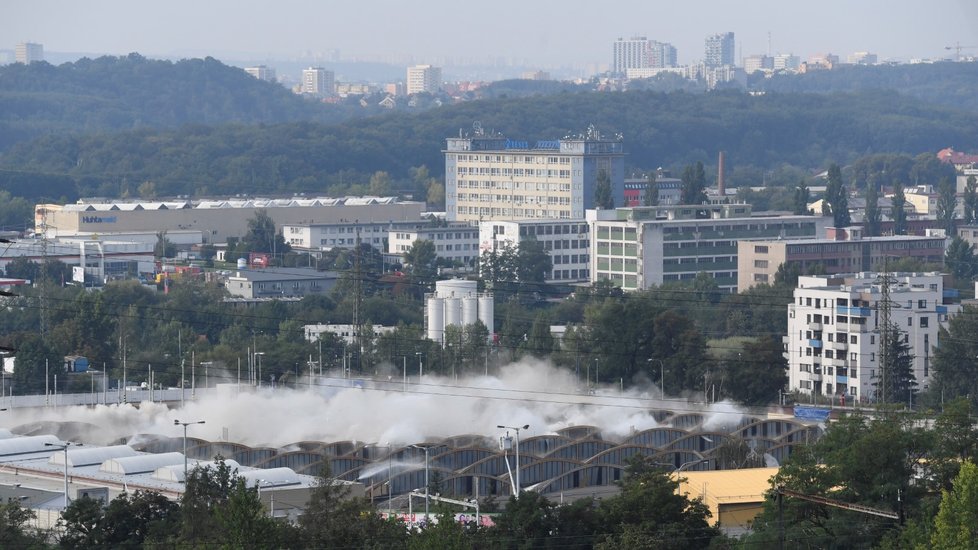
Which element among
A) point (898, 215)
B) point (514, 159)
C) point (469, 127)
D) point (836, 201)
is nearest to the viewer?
point (836, 201)

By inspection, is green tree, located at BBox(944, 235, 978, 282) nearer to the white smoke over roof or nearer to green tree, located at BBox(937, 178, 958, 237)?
green tree, located at BBox(937, 178, 958, 237)

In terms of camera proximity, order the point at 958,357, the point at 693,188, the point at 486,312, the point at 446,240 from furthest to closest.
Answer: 1. the point at 446,240
2. the point at 693,188
3. the point at 486,312
4. the point at 958,357

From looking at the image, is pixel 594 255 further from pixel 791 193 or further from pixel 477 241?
pixel 791 193

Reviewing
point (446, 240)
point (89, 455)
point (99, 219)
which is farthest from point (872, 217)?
point (89, 455)

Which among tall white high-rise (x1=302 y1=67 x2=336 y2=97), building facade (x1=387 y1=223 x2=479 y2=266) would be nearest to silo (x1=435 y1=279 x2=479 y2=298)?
building facade (x1=387 y1=223 x2=479 y2=266)

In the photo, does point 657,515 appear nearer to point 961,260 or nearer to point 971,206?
point 961,260

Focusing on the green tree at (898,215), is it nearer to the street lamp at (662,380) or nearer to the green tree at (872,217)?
the green tree at (872,217)
